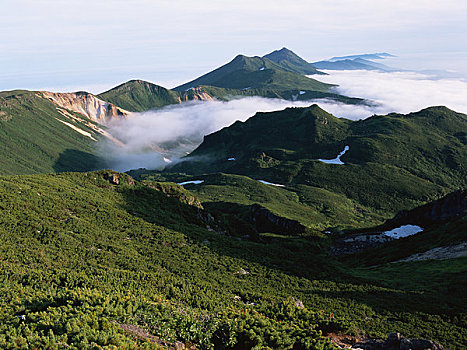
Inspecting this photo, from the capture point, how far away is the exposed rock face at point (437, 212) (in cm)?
13275

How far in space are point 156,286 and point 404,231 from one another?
399 ft

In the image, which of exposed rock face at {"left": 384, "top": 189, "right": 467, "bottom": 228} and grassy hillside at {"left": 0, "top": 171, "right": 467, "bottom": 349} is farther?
exposed rock face at {"left": 384, "top": 189, "right": 467, "bottom": 228}

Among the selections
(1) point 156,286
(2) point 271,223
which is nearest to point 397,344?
(1) point 156,286

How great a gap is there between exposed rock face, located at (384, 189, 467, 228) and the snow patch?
332 centimetres

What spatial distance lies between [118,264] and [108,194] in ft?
134

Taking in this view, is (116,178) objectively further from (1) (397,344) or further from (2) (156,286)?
(1) (397,344)

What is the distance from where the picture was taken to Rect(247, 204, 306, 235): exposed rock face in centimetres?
15888

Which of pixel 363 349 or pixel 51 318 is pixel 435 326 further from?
pixel 51 318

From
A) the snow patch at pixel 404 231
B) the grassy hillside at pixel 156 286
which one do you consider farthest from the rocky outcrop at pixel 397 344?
Answer: the snow patch at pixel 404 231

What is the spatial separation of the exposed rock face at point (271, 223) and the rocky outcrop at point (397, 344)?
12010 centimetres

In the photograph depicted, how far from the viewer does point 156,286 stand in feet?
153

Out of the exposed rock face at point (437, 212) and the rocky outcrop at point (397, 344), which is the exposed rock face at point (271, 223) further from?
the rocky outcrop at point (397, 344)

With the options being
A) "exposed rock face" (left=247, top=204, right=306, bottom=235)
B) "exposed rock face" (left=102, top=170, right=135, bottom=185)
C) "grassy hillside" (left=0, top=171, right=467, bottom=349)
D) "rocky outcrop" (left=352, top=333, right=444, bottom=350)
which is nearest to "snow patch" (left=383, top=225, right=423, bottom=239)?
"exposed rock face" (left=247, top=204, right=306, bottom=235)

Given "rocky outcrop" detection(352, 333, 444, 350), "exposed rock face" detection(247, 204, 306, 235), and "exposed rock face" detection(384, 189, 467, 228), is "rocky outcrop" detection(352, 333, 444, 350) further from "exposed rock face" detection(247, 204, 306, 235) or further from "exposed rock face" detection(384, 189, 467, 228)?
"exposed rock face" detection(247, 204, 306, 235)
